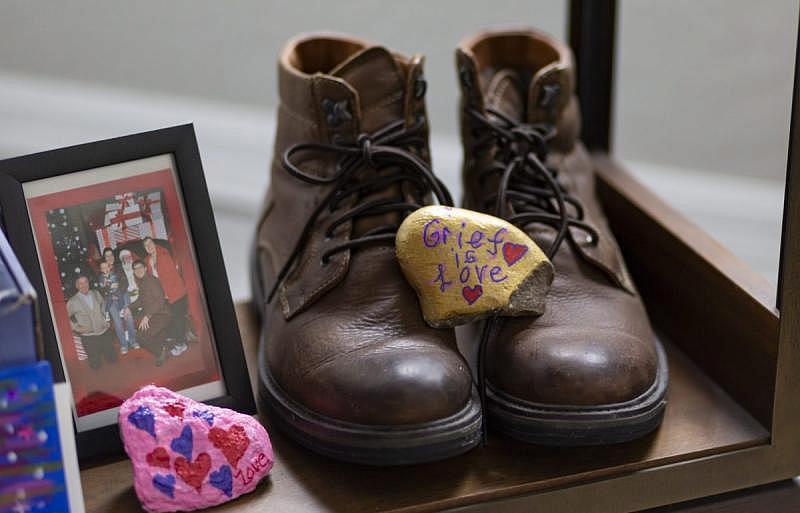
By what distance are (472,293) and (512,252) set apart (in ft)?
0.13

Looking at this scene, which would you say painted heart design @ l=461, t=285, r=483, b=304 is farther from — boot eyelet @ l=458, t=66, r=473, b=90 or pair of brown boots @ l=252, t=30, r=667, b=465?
boot eyelet @ l=458, t=66, r=473, b=90

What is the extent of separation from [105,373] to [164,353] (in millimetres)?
38

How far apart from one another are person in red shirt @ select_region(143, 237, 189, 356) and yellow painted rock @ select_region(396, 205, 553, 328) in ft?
0.47

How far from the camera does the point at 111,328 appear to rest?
0.63m

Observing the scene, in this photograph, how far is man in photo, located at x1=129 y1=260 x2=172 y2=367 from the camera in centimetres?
63

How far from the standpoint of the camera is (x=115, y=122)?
1.54 m

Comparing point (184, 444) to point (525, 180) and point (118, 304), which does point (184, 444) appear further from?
point (525, 180)

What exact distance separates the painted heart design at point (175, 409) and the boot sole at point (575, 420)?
0.63 ft

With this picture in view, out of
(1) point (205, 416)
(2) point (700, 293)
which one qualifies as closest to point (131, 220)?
(1) point (205, 416)

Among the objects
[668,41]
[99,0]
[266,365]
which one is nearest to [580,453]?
[266,365]

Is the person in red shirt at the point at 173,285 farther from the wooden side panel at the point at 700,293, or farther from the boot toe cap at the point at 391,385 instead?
the wooden side panel at the point at 700,293

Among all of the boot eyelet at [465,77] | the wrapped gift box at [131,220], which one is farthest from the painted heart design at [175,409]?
the boot eyelet at [465,77]

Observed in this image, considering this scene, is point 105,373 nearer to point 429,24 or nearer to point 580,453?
point 580,453

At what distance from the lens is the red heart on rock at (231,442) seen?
579 millimetres
